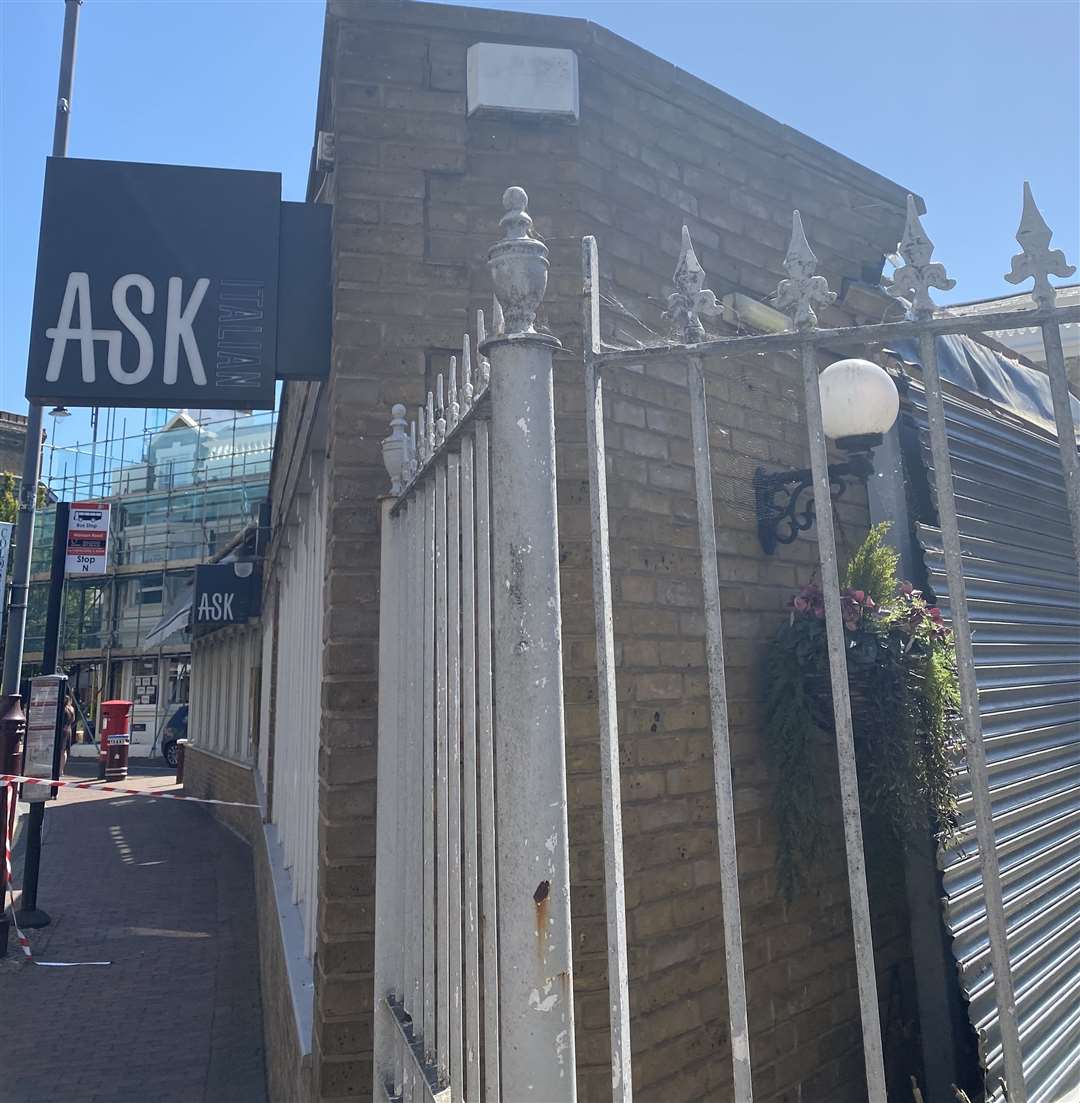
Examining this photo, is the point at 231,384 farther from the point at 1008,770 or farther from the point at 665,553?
the point at 1008,770

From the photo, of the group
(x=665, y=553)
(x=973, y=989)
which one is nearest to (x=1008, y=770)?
(x=973, y=989)

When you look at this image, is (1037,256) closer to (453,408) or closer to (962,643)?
A: (962,643)

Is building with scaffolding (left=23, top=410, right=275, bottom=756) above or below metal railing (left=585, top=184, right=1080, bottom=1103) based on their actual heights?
above

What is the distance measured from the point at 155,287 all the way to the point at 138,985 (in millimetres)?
4734

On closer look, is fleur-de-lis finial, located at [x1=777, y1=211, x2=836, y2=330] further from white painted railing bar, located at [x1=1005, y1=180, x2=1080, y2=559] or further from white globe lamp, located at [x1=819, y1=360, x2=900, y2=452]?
white globe lamp, located at [x1=819, y1=360, x2=900, y2=452]

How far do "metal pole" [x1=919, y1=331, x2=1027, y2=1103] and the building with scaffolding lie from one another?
27.9 m

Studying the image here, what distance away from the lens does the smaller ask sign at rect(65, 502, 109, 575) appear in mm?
9070

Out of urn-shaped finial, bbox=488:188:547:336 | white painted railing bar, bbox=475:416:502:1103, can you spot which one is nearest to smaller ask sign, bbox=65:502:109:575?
white painted railing bar, bbox=475:416:502:1103

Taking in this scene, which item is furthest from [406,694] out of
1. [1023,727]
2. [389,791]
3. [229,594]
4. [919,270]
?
[229,594]

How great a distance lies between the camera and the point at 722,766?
1.34m

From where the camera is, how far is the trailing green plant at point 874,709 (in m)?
3.10

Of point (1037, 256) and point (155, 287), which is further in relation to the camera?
point (155, 287)

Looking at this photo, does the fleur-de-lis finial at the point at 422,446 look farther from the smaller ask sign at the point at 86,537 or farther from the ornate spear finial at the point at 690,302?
the smaller ask sign at the point at 86,537

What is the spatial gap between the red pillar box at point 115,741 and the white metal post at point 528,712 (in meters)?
16.8
